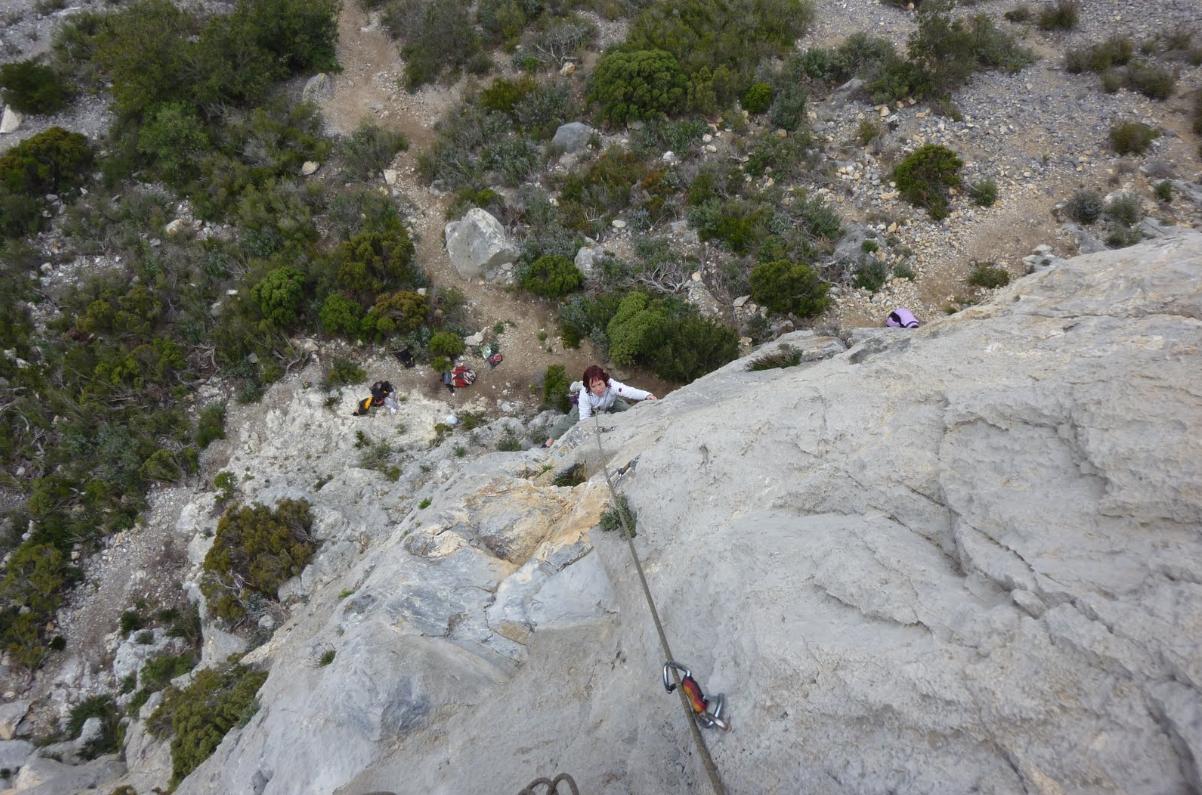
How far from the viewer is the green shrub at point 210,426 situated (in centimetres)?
1506

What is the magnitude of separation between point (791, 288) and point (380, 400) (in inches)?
402

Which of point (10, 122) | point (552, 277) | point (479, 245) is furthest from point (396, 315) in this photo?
point (10, 122)

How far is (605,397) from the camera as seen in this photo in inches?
468

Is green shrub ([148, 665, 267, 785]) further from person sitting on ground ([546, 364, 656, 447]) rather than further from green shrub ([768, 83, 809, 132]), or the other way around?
green shrub ([768, 83, 809, 132])

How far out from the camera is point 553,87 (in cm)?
1977

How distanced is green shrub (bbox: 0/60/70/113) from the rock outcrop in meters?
23.9

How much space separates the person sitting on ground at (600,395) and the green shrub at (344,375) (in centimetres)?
582

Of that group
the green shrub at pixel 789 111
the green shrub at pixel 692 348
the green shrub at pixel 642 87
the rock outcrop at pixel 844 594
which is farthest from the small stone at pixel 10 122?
the green shrub at pixel 789 111

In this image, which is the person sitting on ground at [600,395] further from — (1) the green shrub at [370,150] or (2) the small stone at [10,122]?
(2) the small stone at [10,122]

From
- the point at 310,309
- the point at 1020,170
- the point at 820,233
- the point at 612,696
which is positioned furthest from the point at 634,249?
the point at 612,696

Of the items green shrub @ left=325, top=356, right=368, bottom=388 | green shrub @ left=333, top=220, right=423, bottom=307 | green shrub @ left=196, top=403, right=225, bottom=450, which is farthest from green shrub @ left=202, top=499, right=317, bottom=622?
green shrub @ left=333, top=220, right=423, bottom=307

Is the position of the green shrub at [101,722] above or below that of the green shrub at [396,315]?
below

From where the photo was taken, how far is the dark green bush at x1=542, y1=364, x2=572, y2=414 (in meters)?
14.3

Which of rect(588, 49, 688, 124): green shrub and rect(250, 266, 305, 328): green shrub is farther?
rect(588, 49, 688, 124): green shrub
